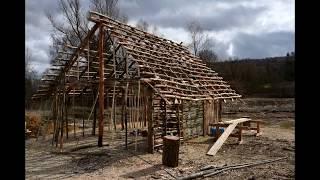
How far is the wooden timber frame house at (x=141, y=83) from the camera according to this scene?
47.7ft

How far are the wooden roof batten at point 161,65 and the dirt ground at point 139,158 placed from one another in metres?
2.33

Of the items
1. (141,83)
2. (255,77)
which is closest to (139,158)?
(141,83)

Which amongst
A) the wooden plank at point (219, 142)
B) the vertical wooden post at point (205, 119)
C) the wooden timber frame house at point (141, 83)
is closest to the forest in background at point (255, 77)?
the wooden timber frame house at point (141, 83)

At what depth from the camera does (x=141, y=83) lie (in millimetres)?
14109

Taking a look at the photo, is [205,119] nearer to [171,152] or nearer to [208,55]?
[171,152]

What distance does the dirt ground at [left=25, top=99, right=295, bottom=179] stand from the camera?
1105cm

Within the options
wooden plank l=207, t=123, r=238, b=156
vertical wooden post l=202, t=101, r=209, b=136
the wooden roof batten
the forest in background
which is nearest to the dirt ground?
wooden plank l=207, t=123, r=238, b=156

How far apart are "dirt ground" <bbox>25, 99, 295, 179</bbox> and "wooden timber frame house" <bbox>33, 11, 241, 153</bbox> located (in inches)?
32.7

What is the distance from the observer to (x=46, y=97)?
60.9 feet

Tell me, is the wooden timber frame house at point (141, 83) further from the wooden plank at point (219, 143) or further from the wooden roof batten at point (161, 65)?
the wooden plank at point (219, 143)

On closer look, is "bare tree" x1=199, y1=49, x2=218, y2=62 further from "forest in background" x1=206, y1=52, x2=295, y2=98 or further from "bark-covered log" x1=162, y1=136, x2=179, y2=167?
"bark-covered log" x1=162, y1=136, x2=179, y2=167
